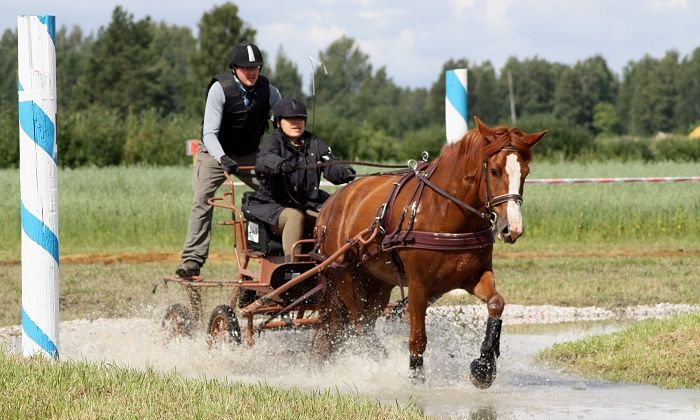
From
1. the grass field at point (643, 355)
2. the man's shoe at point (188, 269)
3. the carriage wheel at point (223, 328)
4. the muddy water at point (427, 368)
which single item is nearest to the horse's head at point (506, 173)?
the muddy water at point (427, 368)

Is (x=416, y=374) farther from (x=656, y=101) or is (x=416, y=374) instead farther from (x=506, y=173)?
(x=656, y=101)

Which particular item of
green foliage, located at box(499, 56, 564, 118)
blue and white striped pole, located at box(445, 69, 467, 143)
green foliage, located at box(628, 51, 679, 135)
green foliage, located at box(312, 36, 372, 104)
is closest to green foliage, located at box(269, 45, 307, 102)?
green foliage, located at box(312, 36, 372, 104)

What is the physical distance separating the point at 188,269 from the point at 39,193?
199 cm

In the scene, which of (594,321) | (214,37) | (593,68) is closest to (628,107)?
(593,68)

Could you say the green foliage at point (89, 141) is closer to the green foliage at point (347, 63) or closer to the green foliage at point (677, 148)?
the green foliage at point (677, 148)

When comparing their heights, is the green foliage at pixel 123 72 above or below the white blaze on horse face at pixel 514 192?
above

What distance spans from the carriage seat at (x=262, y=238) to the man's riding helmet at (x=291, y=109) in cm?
89

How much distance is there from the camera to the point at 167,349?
801 cm

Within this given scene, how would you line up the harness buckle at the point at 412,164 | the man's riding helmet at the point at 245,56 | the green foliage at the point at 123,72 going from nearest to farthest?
the harness buckle at the point at 412,164 < the man's riding helmet at the point at 245,56 < the green foliage at the point at 123,72

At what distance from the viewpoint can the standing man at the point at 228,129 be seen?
8125mm

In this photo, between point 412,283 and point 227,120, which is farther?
point 227,120

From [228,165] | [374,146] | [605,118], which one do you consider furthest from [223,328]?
[605,118]

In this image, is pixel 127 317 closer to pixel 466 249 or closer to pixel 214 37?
pixel 466 249

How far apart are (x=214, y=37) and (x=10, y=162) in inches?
1399
